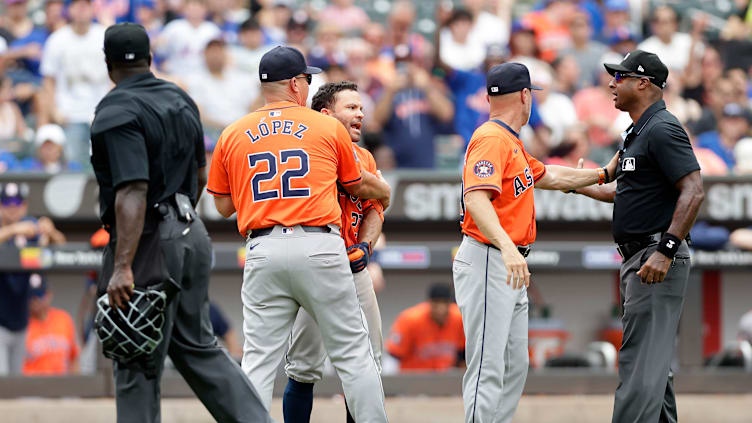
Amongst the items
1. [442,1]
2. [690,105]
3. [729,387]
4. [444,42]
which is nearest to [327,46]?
[444,42]

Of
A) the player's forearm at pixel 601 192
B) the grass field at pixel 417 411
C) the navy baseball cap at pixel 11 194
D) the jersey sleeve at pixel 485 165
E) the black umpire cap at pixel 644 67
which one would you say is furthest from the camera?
the navy baseball cap at pixel 11 194

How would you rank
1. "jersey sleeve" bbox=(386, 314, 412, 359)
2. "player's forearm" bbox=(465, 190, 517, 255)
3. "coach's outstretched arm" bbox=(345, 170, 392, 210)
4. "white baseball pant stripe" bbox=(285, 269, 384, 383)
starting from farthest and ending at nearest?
1. "jersey sleeve" bbox=(386, 314, 412, 359)
2. "white baseball pant stripe" bbox=(285, 269, 384, 383)
3. "coach's outstretched arm" bbox=(345, 170, 392, 210)
4. "player's forearm" bbox=(465, 190, 517, 255)

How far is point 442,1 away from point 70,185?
20.2 ft

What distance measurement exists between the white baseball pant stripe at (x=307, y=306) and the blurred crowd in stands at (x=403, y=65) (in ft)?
13.2

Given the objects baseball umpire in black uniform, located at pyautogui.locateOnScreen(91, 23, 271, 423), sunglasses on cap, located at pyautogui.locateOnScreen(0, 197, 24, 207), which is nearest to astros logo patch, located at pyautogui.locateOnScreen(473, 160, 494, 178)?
baseball umpire in black uniform, located at pyautogui.locateOnScreen(91, 23, 271, 423)

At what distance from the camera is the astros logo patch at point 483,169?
5.41m

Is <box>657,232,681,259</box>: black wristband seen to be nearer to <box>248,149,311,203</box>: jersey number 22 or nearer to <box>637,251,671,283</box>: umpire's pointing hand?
<box>637,251,671,283</box>: umpire's pointing hand

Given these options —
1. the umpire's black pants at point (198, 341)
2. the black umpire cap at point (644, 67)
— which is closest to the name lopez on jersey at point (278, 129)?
the umpire's black pants at point (198, 341)

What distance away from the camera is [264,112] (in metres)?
5.34

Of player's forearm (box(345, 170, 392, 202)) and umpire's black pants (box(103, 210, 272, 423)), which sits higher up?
player's forearm (box(345, 170, 392, 202))

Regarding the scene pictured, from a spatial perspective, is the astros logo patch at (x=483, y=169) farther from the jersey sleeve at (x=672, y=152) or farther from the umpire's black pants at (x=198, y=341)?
the umpire's black pants at (x=198, y=341)

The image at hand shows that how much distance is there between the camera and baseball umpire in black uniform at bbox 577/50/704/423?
A: 5.41 meters

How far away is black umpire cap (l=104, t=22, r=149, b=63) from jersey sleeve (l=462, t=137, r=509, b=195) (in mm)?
1700

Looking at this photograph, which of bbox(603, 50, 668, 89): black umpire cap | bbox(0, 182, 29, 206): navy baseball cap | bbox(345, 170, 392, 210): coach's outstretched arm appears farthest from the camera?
bbox(0, 182, 29, 206): navy baseball cap
